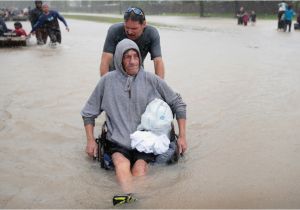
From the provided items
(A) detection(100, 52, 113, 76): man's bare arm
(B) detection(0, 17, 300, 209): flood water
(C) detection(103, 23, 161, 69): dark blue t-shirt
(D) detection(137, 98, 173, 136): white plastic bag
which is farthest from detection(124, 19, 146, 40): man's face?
(B) detection(0, 17, 300, 209): flood water

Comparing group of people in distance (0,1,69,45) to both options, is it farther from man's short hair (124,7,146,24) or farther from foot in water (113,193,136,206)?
foot in water (113,193,136,206)

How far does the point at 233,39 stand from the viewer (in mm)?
19875

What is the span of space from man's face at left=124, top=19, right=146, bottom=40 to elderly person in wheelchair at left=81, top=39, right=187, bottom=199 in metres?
0.49

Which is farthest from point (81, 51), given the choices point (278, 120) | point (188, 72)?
point (278, 120)

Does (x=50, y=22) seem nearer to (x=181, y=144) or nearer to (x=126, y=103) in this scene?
(x=126, y=103)

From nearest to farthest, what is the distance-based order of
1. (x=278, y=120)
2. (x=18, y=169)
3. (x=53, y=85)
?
(x=18, y=169), (x=278, y=120), (x=53, y=85)

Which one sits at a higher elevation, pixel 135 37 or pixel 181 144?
pixel 135 37

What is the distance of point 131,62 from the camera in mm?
4375

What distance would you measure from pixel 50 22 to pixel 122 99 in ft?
40.8

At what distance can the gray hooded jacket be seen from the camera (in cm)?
443

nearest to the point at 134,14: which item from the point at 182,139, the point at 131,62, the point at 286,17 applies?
the point at 131,62

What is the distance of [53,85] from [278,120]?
15.9 ft

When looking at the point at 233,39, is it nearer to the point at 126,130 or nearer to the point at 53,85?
the point at 53,85

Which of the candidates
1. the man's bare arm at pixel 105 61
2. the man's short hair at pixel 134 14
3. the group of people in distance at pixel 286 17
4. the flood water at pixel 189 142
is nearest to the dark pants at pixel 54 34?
the flood water at pixel 189 142
